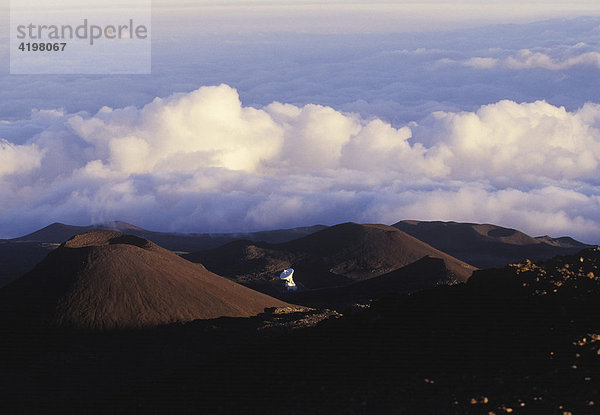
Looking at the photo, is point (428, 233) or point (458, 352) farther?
point (428, 233)

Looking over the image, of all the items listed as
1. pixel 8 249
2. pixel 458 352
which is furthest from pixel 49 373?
pixel 8 249

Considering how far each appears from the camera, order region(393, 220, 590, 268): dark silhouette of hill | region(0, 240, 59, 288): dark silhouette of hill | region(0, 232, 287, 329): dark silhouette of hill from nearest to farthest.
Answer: region(0, 232, 287, 329): dark silhouette of hill < region(0, 240, 59, 288): dark silhouette of hill < region(393, 220, 590, 268): dark silhouette of hill

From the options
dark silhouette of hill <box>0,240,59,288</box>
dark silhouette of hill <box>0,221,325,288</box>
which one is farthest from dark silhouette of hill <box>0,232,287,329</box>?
dark silhouette of hill <box>0,221,325,288</box>

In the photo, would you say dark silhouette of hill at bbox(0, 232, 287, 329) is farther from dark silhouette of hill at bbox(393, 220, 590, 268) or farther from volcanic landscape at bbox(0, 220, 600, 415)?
dark silhouette of hill at bbox(393, 220, 590, 268)

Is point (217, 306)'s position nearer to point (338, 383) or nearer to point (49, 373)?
point (49, 373)

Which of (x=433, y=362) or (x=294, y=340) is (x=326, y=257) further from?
(x=433, y=362)

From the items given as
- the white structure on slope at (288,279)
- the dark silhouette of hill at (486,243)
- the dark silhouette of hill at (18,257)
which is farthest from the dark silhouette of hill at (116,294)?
the dark silhouette of hill at (486,243)
